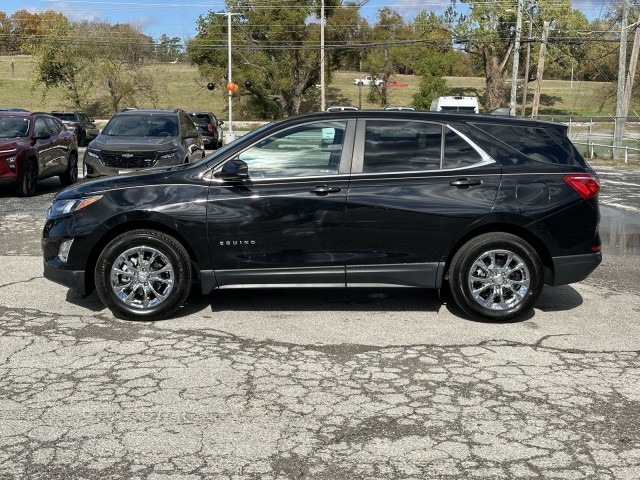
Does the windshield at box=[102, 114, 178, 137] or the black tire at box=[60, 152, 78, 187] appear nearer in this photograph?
the windshield at box=[102, 114, 178, 137]

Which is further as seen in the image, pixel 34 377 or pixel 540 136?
pixel 540 136

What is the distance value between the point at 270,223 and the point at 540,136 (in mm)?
2426

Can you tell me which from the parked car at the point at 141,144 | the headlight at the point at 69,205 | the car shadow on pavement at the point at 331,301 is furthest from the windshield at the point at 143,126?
the headlight at the point at 69,205

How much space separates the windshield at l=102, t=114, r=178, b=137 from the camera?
1541 centimetres

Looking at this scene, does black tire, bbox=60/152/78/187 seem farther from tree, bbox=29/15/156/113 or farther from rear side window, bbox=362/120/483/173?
tree, bbox=29/15/156/113

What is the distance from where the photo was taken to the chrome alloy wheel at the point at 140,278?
657 centimetres

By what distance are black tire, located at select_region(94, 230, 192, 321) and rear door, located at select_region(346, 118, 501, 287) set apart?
1405mm

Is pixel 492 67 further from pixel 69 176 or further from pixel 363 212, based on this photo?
pixel 363 212

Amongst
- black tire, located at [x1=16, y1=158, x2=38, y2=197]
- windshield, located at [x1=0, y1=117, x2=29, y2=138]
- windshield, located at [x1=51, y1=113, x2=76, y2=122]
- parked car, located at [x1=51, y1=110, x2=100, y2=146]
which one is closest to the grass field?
parked car, located at [x1=51, y1=110, x2=100, y2=146]

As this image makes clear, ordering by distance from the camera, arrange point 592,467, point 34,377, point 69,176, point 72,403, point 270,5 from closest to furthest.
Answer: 1. point 592,467
2. point 72,403
3. point 34,377
4. point 69,176
5. point 270,5

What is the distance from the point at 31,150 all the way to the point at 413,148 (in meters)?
10.1

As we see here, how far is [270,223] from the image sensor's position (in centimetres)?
650

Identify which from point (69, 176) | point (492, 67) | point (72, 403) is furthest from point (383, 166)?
point (492, 67)

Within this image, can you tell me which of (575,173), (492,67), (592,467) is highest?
(492,67)
